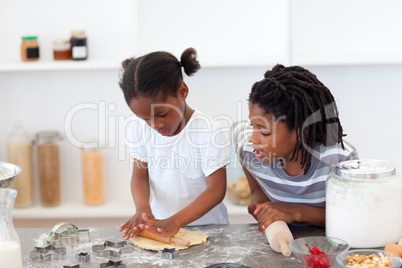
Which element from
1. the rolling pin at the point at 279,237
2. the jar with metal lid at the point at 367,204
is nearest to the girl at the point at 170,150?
the rolling pin at the point at 279,237

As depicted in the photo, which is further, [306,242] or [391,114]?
[391,114]

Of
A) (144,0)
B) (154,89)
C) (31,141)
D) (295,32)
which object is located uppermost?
(144,0)

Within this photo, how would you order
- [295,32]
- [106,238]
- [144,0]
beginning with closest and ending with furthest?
[106,238] < [295,32] < [144,0]

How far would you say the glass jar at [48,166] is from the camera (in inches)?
92.4

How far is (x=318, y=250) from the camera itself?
3.82 feet

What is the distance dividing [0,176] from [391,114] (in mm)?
1693

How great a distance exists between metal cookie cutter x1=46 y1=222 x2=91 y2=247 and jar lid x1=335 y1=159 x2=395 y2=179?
601 mm

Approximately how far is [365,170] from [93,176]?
1418 millimetres

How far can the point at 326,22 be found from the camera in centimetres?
235

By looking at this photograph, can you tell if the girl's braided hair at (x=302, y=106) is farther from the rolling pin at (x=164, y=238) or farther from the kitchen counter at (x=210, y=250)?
the rolling pin at (x=164, y=238)

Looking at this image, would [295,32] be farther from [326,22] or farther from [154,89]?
[154,89]

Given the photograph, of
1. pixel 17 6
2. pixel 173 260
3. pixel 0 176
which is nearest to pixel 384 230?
pixel 173 260

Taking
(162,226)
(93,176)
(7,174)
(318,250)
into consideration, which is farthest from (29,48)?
(318,250)

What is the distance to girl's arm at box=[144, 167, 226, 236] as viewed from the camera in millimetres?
1386
